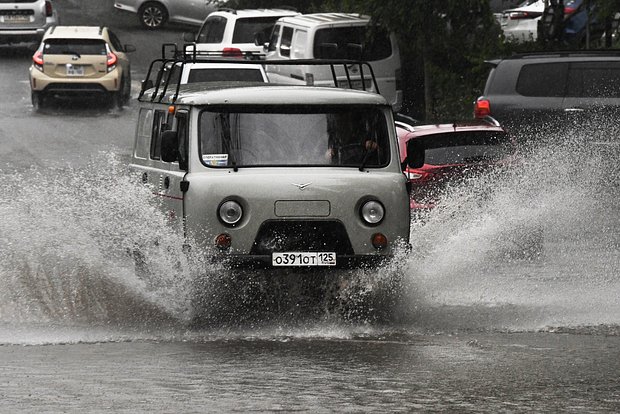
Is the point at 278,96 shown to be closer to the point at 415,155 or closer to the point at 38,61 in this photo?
the point at 415,155

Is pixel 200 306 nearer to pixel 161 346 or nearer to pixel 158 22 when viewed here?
pixel 161 346

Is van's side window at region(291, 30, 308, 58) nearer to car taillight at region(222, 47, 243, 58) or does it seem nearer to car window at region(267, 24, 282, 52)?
car window at region(267, 24, 282, 52)

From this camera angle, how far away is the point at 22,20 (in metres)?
38.4

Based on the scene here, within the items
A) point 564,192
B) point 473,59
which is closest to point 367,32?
point 473,59

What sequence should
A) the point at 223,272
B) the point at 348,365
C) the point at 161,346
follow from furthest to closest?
the point at 223,272
the point at 161,346
the point at 348,365

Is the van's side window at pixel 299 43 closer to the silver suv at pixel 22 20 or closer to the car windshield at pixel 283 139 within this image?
the silver suv at pixel 22 20

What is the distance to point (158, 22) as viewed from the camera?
43.3 m

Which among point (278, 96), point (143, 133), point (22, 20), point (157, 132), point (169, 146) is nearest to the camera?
point (169, 146)

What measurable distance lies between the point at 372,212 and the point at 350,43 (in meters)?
15.9

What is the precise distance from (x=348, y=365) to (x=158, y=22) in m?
34.7

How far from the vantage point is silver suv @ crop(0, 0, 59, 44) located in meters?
38.2

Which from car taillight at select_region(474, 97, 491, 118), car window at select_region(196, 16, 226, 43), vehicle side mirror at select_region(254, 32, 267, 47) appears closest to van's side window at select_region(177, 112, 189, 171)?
car taillight at select_region(474, 97, 491, 118)

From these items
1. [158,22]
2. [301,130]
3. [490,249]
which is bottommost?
[158,22]

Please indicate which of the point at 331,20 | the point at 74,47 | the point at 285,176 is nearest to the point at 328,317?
the point at 285,176
